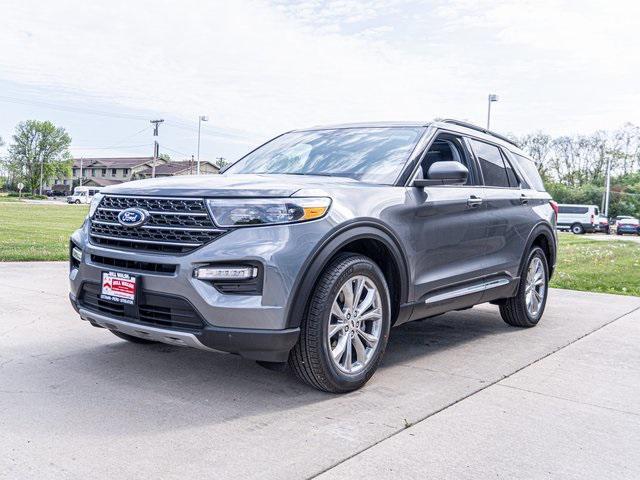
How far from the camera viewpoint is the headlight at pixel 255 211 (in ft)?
11.5

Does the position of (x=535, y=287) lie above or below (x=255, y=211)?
below

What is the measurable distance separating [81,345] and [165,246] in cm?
167

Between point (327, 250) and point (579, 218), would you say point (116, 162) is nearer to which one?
point (579, 218)

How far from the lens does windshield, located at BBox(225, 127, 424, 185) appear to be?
451 cm

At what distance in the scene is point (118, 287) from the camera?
373 centimetres

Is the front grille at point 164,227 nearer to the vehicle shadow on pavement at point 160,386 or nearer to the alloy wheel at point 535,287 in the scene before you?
the vehicle shadow on pavement at point 160,386

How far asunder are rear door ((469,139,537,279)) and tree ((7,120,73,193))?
116m

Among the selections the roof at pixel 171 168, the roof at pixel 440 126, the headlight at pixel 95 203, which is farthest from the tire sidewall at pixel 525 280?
the roof at pixel 171 168

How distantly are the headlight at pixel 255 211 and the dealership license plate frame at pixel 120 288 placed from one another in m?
0.60

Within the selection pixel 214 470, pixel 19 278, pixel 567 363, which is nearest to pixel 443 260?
pixel 567 363

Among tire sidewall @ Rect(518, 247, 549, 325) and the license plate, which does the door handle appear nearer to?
tire sidewall @ Rect(518, 247, 549, 325)

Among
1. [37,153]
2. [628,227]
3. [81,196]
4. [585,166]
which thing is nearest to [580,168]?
[585,166]

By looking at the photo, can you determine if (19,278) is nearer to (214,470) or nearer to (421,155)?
(421,155)

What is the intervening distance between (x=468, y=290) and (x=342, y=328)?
1.58 m
